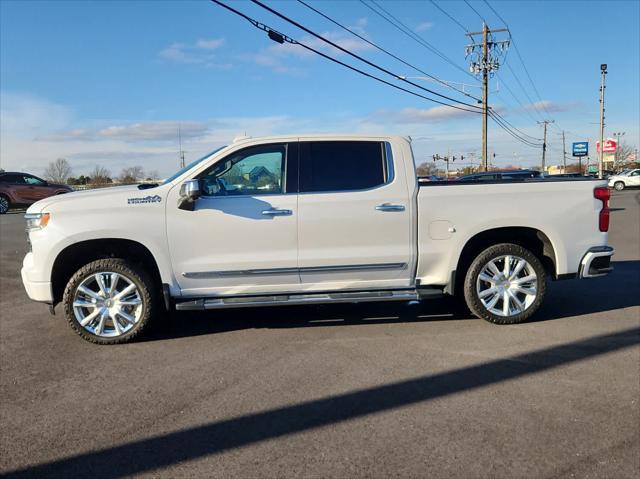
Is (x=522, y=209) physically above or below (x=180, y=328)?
above

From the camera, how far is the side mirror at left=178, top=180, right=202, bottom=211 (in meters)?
4.83

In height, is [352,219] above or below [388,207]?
below

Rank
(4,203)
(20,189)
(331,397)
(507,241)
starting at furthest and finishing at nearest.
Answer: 1. (20,189)
2. (4,203)
3. (507,241)
4. (331,397)

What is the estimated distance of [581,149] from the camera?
3034 inches

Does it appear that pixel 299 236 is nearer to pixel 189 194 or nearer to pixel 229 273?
pixel 229 273

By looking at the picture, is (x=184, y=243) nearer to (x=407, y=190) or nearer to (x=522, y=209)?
(x=407, y=190)

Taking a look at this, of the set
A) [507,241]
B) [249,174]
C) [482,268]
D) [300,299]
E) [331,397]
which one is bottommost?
Answer: [331,397]

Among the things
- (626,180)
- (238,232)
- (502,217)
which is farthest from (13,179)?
(626,180)

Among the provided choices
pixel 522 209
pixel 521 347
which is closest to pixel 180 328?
pixel 521 347

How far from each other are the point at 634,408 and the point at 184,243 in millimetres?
3903

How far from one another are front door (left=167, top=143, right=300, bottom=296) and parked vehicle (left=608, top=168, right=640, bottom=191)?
43.6m

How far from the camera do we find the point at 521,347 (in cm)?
484

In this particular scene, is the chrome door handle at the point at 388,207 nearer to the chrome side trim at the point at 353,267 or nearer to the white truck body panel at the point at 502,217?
the white truck body panel at the point at 502,217

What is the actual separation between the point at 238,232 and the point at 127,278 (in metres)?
1.15
